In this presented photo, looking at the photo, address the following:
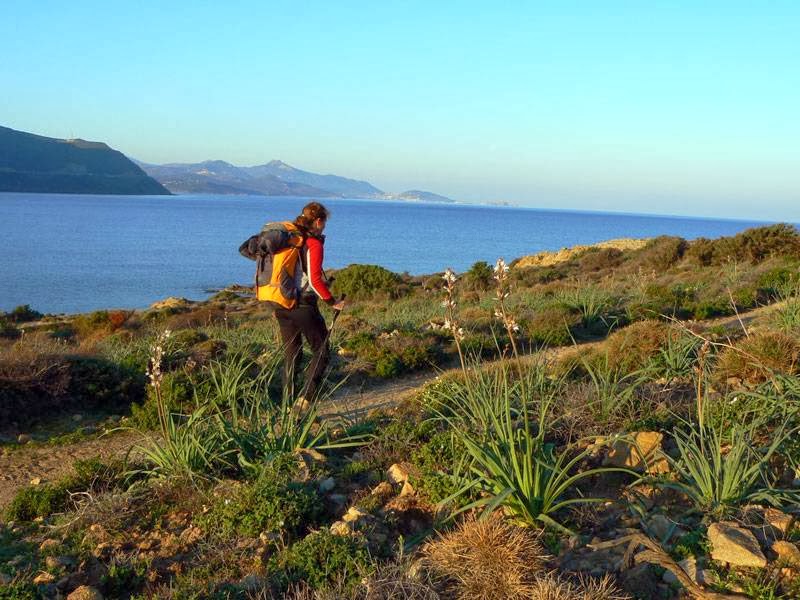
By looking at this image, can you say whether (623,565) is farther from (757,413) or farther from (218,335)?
(218,335)

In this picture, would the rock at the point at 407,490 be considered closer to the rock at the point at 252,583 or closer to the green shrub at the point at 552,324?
the rock at the point at 252,583

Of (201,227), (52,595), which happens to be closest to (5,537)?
(52,595)

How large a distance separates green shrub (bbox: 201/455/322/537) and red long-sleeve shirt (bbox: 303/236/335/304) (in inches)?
86.0

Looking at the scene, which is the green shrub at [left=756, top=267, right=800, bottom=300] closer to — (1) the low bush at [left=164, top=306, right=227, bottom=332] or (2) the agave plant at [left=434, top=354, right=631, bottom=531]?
(2) the agave plant at [left=434, top=354, right=631, bottom=531]

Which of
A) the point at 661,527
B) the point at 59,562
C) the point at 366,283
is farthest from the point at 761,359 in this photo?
the point at 366,283

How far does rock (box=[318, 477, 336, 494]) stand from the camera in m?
5.18

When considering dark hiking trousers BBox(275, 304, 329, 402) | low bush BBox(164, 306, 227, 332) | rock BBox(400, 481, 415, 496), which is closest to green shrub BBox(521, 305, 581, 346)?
dark hiking trousers BBox(275, 304, 329, 402)

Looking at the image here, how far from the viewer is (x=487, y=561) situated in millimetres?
3734

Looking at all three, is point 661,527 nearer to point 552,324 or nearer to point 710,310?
point 552,324

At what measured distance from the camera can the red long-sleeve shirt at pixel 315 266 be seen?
6.77 meters

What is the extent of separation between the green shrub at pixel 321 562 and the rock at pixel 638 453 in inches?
77.1

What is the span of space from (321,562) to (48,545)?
6.27ft

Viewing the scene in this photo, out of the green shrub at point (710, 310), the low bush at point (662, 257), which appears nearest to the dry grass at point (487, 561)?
the green shrub at point (710, 310)

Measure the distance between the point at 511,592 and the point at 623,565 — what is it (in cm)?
66
